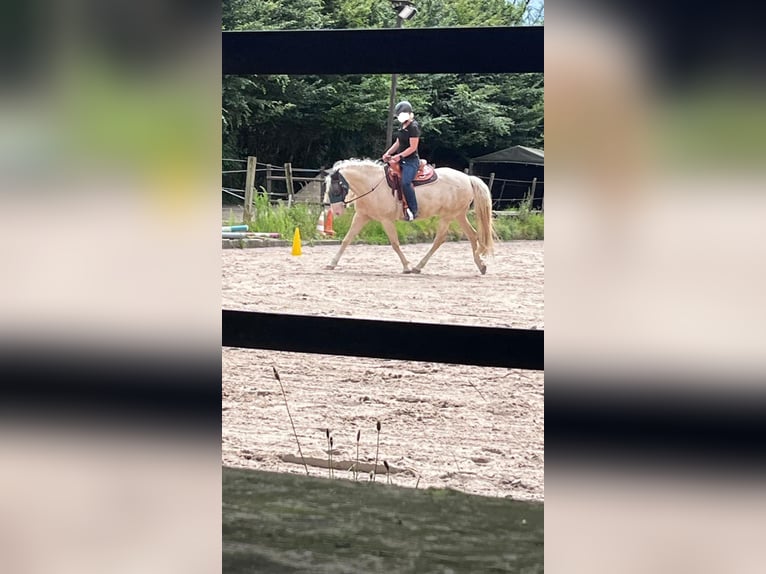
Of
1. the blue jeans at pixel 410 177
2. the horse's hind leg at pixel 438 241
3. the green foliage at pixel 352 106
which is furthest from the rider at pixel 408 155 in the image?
the green foliage at pixel 352 106

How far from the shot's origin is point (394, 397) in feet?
18.9

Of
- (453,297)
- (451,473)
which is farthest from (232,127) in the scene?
(451,473)

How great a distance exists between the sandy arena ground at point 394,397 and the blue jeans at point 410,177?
0.76 metres

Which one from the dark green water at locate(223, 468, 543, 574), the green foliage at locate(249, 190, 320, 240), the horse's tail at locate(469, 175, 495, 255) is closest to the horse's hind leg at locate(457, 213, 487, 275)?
the horse's tail at locate(469, 175, 495, 255)

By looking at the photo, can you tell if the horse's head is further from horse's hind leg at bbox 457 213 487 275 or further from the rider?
horse's hind leg at bbox 457 213 487 275

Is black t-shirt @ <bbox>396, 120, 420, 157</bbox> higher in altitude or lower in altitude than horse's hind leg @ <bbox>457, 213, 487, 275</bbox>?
higher

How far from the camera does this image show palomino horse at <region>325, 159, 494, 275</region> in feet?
33.9

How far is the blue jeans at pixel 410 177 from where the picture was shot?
1101 centimetres

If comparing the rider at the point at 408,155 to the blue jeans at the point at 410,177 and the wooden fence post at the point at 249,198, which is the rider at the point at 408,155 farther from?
the wooden fence post at the point at 249,198

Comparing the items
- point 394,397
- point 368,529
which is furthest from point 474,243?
point 368,529

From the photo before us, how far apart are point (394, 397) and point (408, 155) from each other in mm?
5375

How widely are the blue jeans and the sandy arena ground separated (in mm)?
763

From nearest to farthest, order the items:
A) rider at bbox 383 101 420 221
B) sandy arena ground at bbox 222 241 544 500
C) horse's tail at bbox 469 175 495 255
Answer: sandy arena ground at bbox 222 241 544 500, horse's tail at bbox 469 175 495 255, rider at bbox 383 101 420 221
